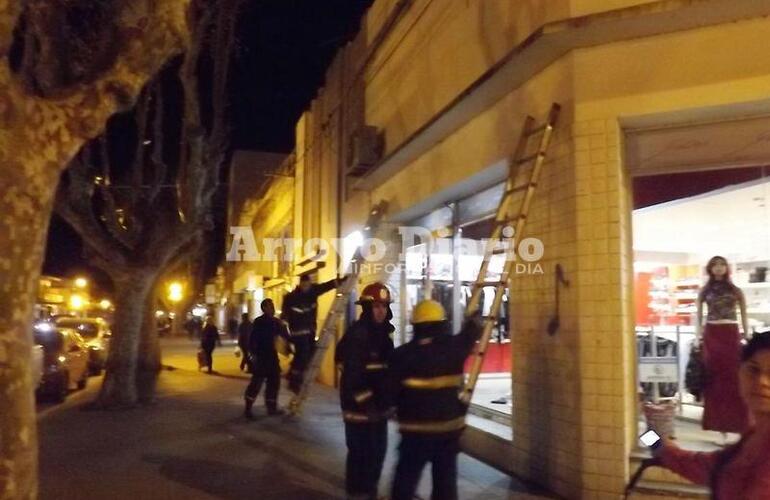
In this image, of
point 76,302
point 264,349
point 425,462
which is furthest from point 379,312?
point 76,302

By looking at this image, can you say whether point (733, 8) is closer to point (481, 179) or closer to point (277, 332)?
point (481, 179)

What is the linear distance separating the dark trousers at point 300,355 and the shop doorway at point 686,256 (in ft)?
15.9

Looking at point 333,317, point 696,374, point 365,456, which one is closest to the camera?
point 365,456

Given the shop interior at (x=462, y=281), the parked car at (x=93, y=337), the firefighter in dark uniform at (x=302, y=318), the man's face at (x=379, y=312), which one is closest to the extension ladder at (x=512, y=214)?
the man's face at (x=379, y=312)

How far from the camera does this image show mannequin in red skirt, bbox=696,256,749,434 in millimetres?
7164

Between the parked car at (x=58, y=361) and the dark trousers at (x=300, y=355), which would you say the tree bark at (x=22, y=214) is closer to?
the dark trousers at (x=300, y=355)

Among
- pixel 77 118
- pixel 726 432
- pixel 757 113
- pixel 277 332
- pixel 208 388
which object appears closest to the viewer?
pixel 77 118

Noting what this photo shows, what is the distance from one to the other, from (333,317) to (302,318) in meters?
0.65

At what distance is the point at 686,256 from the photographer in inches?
342

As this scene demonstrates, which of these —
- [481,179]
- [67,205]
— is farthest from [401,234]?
[67,205]

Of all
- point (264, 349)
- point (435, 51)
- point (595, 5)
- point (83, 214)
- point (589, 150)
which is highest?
point (435, 51)

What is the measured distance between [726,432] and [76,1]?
29.3ft

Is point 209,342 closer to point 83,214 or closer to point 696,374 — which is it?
point 83,214

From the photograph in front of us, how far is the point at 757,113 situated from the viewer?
646cm
